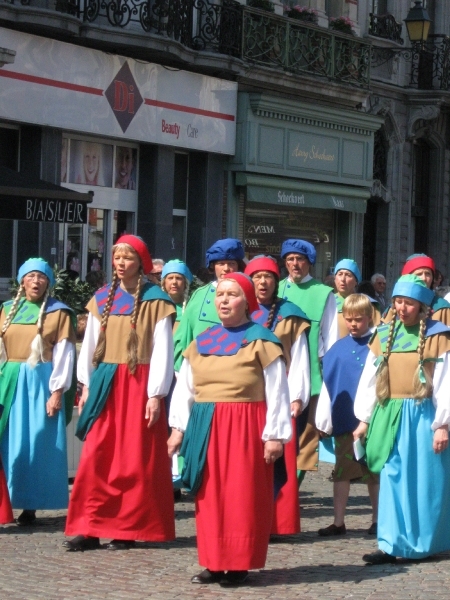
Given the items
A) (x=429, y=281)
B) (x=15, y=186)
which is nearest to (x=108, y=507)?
(x=429, y=281)

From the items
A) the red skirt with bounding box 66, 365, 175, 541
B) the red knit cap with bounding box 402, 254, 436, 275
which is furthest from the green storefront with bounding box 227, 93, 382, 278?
the red skirt with bounding box 66, 365, 175, 541

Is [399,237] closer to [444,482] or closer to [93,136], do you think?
[93,136]

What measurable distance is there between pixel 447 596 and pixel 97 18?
1391 cm

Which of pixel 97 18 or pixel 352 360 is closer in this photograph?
pixel 352 360

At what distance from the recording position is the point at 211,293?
1018 centimetres

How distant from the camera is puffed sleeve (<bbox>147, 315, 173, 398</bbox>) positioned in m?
9.06

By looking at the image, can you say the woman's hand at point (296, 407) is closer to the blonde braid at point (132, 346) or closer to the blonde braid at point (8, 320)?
the blonde braid at point (132, 346)

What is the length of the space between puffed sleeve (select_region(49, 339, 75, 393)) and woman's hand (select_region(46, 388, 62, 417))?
3 centimetres

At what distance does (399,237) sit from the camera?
29.7m

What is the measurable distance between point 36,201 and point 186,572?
790 centimetres

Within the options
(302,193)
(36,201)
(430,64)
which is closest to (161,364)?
A: (36,201)

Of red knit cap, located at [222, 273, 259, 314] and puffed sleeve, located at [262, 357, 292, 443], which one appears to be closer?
puffed sleeve, located at [262, 357, 292, 443]

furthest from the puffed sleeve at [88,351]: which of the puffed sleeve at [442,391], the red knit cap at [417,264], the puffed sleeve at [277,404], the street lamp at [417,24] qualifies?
the street lamp at [417,24]

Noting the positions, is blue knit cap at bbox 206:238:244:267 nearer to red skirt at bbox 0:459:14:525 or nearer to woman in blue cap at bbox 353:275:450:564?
woman in blue cap at bbox 353:275:450:564
